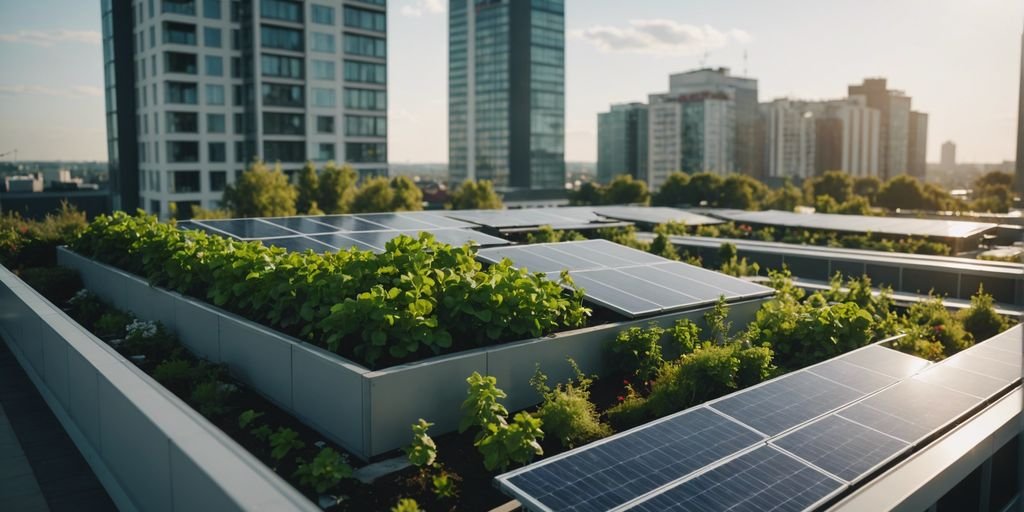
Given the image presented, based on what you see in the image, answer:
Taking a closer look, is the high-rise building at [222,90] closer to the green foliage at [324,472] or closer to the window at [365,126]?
the window at [365,126]

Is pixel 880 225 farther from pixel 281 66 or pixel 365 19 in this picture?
pixel 365 19

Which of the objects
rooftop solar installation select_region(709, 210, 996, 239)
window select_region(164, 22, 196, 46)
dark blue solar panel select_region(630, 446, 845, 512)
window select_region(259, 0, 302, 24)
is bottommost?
dark blue solar panel select_region(630, 446, 845, 512)

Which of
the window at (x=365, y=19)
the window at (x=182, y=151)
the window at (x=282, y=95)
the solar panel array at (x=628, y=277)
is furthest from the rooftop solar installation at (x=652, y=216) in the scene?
the window at (x=365, y=19)

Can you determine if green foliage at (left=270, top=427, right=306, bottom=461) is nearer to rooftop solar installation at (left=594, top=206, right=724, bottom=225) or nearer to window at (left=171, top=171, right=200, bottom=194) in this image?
rooftop solar installation at (left=594, top=206, right=724, bottom=225)

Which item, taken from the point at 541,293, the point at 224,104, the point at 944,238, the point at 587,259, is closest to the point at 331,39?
the point at 224,104

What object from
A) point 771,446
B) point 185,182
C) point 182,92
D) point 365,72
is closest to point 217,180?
point 185,182

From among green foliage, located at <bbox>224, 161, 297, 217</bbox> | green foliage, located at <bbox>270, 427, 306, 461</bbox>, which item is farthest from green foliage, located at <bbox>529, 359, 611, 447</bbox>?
green foliage, located at <bbox>224, 161, 297, 217</bbox>
